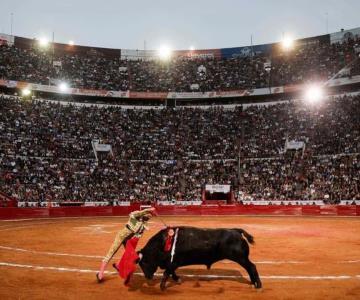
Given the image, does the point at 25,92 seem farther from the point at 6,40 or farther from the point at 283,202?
the point at 283,202

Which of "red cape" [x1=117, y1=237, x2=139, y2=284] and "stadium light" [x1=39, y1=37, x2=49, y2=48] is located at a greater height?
"stadium light" [x1=39, y1=37, x2=49, y2=48]

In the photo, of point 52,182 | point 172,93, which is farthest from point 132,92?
point 52,182

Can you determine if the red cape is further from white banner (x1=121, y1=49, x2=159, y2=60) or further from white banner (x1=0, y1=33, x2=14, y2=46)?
white banner (x1=121, y1=49, x2=159, y2=60)

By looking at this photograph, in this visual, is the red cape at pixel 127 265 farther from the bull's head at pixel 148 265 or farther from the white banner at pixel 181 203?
the white banner at pixel 181 203

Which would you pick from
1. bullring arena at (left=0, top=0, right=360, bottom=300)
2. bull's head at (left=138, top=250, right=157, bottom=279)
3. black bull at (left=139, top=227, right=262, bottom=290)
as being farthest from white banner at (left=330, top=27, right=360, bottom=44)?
bull's head at (left=138, top=250, right=157, bottom=279)

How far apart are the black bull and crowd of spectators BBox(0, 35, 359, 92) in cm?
4633

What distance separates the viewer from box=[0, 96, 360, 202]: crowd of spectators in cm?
Result: 4166

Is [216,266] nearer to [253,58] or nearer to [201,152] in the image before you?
[201,152]

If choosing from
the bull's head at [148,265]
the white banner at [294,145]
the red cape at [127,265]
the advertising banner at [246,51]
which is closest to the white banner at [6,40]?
the advertising banner at [246,51]

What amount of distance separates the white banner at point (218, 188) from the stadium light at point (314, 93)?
1671 cm

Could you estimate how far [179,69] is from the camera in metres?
63.8

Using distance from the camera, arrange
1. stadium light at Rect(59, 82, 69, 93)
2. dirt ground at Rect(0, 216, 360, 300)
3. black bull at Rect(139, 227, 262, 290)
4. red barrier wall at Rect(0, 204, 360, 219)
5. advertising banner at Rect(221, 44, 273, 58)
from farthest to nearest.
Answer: advertising banner at Rect(221, 44, 273, 58), stadium light at Rect(59, 82, 69, 93), red barrier wall at Rect(0, 204, 360, 219), black bull at Rect(139, 227, 262, 290), dirt ground at Rect(0, 216, 360, 300)

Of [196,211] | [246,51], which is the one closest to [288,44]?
[246,51]

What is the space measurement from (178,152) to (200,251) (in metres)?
40.4
